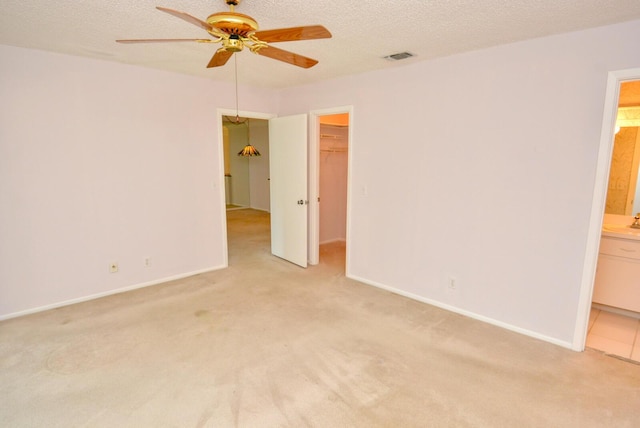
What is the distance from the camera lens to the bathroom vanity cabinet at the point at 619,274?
3.05m

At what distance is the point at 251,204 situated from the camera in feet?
31.8

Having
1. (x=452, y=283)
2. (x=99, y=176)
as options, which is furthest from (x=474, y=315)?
(x=99, y=176)

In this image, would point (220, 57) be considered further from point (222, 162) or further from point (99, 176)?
point (222, 162)

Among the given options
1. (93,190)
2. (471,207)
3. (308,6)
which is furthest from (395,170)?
(93,190)

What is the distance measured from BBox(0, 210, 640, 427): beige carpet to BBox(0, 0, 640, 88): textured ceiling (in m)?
2.43

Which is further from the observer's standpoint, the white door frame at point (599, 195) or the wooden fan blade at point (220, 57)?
the white door frame at point (599, 195)

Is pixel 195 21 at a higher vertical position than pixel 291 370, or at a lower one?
higher

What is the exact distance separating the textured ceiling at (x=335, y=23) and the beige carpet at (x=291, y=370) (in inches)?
95.7

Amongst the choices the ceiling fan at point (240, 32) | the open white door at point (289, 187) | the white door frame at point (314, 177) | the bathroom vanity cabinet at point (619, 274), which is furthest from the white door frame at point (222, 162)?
the bathroom vanity cabinet at point (619, 274)

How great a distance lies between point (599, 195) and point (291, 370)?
2.60m

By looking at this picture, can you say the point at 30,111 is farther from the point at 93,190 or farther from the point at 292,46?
the point at 292,46

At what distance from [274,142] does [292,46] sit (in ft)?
6.89

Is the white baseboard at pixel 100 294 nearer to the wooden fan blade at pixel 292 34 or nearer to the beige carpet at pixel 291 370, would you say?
the beige carpet at pixel 291 370

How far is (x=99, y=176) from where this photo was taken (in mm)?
3445
